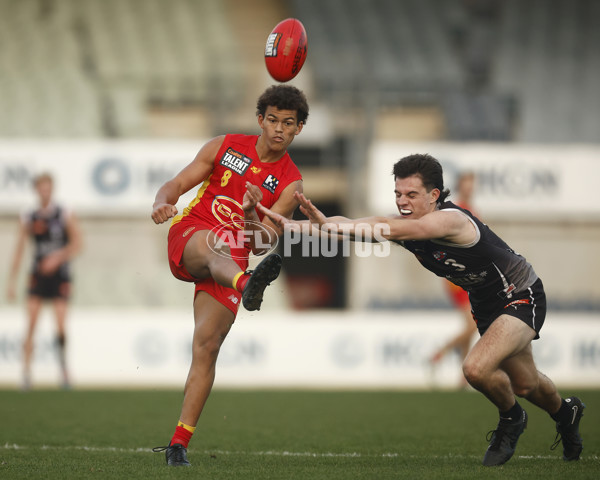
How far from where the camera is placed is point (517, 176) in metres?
15.4

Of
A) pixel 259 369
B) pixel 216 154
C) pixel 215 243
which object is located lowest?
pixel 259 369

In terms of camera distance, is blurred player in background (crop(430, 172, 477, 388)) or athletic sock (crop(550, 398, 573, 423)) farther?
blurred player in background (crop(430, 172, 477, 388))

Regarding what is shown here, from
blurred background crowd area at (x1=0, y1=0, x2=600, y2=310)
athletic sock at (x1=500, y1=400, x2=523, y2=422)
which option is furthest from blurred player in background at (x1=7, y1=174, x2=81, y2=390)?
athletic sock at (x1=500, y1=400, x2=523, y2=422)

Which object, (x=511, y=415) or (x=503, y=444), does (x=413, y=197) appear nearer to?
(x=511, y=415)

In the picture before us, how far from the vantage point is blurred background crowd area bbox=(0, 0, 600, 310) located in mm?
15852

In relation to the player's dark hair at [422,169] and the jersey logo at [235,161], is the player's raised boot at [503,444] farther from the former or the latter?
the jersey logo at [235,161]

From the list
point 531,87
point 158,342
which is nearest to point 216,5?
point 531,87

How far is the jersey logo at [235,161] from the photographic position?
573 centimetres

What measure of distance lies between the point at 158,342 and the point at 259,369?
150cm

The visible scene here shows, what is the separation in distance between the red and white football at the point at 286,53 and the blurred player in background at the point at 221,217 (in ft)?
1.11

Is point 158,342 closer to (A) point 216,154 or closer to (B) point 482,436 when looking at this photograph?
(B) point 482,436

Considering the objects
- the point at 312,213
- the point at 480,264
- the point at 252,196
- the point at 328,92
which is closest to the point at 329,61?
the point at 328,92

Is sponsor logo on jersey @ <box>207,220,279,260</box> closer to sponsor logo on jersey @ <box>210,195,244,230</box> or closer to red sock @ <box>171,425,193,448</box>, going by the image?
sponsor logo on jersey @ <box>210,195,244,230</box>

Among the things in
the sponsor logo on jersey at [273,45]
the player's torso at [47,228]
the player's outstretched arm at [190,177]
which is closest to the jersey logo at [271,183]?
the player's outstretched arm at [190,177]
